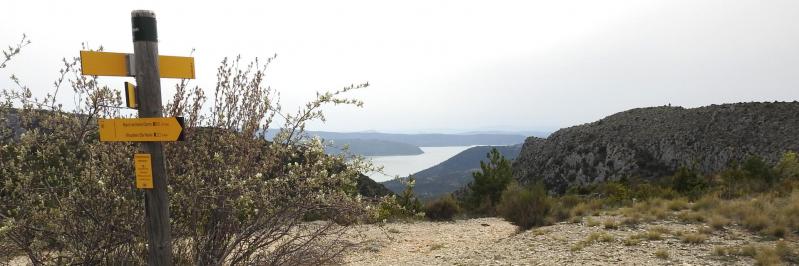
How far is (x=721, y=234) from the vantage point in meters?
8.76

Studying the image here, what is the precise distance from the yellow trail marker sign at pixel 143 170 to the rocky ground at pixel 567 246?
319 cm

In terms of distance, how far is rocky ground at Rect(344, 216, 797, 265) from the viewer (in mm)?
7277

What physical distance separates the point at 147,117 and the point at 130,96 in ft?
0.56

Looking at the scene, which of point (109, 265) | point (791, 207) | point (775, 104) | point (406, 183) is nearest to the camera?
point (109, 265)

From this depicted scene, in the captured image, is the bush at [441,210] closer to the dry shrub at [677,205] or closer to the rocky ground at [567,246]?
the rocky ground at [567,246]

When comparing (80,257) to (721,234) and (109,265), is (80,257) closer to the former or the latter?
(109,265)

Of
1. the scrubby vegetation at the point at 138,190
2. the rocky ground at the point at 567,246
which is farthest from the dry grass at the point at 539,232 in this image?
the scrubby vegetation at the point at 138,190

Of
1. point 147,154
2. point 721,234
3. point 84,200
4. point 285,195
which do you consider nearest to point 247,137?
point 285,195

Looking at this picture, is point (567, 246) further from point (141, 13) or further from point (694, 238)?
point (141, 13)

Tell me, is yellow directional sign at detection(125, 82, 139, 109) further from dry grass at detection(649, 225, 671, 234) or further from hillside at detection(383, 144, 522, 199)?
hillside at detection(383, 144, 522, 199)

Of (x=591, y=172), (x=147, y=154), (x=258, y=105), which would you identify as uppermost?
(x=258, y=105)

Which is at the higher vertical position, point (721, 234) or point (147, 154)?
point (147, 154)

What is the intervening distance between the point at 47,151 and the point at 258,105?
1677 mm

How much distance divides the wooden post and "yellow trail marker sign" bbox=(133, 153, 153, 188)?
6 cm
